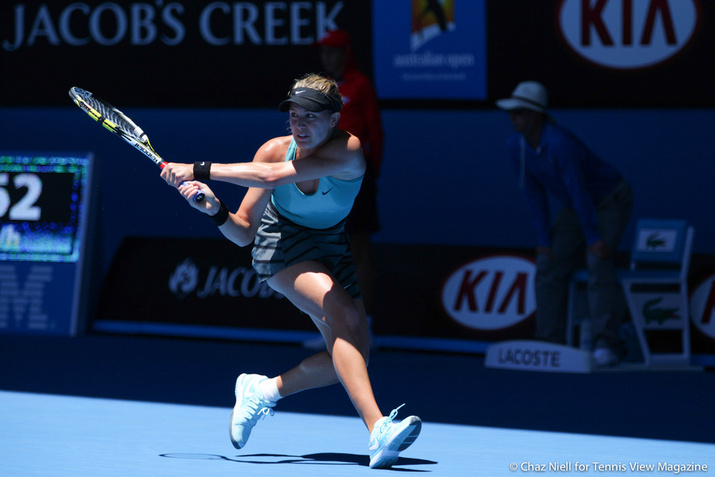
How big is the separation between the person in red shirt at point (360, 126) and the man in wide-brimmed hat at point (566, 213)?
3.02ft

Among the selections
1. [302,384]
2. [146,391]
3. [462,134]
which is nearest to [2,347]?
[146,391]

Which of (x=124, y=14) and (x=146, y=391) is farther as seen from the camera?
(x=124, y=14)

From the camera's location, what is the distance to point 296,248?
5738mm

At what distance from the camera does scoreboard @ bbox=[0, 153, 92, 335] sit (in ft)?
33.8

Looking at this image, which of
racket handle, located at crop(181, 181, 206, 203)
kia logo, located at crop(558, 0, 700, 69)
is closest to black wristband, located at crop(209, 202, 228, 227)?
racket handle, located at crop(181, 181, 206, 203)

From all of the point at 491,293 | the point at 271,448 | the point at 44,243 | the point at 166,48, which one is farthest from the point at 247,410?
the point at 166,48

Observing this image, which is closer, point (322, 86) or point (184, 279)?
point (322, 86)

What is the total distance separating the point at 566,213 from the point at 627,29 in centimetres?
183

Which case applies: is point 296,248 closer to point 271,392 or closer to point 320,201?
point 320,201

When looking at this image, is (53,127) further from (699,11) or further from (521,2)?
(699,11)

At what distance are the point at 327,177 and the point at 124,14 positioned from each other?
6065mm

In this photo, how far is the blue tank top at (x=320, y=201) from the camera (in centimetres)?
572

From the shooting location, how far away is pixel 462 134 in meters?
10.9

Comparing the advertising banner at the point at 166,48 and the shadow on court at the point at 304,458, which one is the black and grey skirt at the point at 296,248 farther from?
the advertising banner at the point at 166,48
